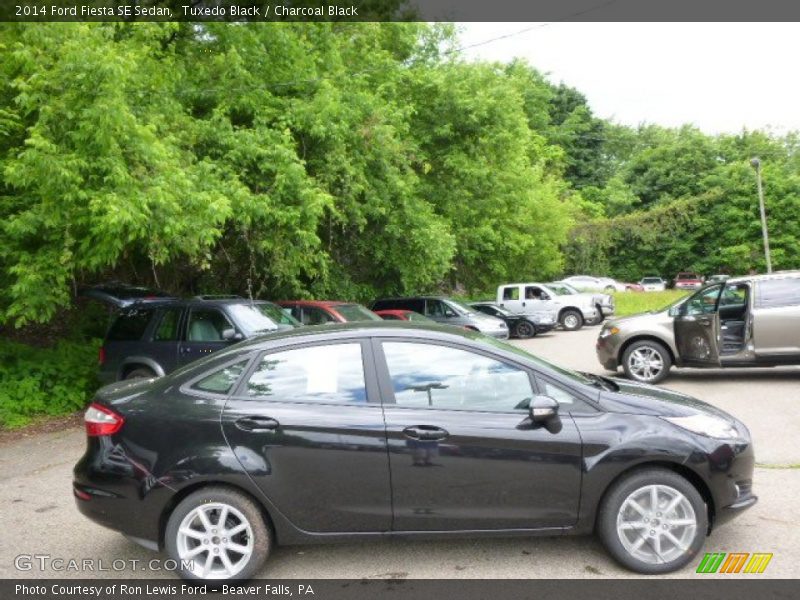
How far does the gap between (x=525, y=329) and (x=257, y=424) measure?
18.3 metres

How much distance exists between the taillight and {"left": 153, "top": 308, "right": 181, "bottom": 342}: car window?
528cm

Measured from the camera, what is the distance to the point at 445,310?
18734 millimetres

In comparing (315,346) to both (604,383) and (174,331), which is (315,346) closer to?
(604,383)

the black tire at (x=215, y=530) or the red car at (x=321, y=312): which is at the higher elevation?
the red car at (x=321, y=312)

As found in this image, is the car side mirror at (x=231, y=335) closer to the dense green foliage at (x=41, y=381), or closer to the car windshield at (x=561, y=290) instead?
the dense green foliage at (x=41, y=381)

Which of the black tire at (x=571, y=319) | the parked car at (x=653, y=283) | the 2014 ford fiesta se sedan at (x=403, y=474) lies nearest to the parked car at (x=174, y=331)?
the 2014 ford fiesta se sedan at (x=403, y=474)

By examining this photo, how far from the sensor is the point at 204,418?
4.10 meters

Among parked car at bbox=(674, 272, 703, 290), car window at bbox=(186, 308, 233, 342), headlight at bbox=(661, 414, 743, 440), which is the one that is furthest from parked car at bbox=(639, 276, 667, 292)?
headlight at bbox=(661, 414, 743, 440)

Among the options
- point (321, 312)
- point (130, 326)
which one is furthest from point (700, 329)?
point (130, 326)

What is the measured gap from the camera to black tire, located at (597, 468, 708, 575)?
405cm

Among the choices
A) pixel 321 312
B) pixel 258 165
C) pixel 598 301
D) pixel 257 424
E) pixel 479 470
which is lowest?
pixel 479 470

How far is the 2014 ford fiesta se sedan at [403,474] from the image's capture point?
13.2ft

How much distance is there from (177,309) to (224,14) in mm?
6731

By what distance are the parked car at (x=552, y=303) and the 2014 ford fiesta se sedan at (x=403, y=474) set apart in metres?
20.4
